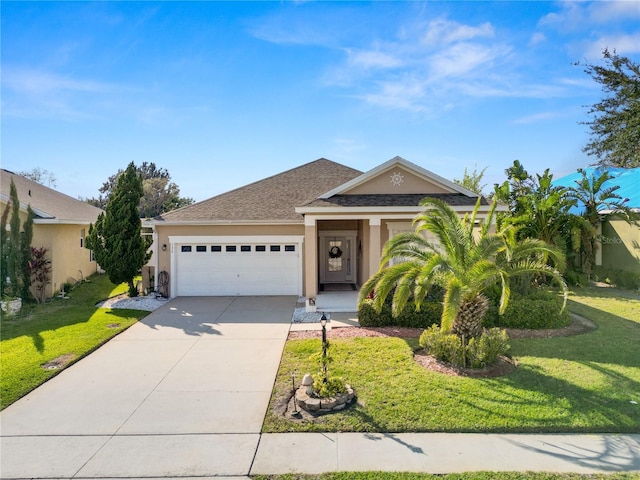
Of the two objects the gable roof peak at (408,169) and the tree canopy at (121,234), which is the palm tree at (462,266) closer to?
the gable roof peak at (408,169)

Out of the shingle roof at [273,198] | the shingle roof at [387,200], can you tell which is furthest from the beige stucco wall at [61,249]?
→ the shingle roof at [387,200]

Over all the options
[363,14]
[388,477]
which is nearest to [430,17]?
[363,14]

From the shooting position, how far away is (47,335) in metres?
10.8

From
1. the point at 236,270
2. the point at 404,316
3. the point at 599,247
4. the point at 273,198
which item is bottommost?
the point at 404,316

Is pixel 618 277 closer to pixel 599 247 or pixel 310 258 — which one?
pixel 599 247

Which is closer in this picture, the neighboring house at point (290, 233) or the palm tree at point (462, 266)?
the palm tree at point (462, 266)

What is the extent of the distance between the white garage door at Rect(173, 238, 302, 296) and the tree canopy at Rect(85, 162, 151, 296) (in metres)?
1.65

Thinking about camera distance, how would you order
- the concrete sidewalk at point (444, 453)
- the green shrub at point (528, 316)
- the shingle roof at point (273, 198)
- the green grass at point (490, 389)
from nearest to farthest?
the concrete sidewalk at point (444, 453)
the green grass at point (490, 389)
the green shrub at point (528, 316)
the shingle roof at point (273, 198)

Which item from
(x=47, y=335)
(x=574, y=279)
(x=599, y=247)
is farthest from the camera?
(x=599, y=247)

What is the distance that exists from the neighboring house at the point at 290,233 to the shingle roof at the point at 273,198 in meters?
0.04

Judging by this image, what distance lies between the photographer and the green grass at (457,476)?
4762 mm

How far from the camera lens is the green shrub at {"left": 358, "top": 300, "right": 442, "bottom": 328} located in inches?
435

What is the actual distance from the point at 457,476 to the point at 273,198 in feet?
47.0

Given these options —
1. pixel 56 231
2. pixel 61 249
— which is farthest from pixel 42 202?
pixel 61 249
